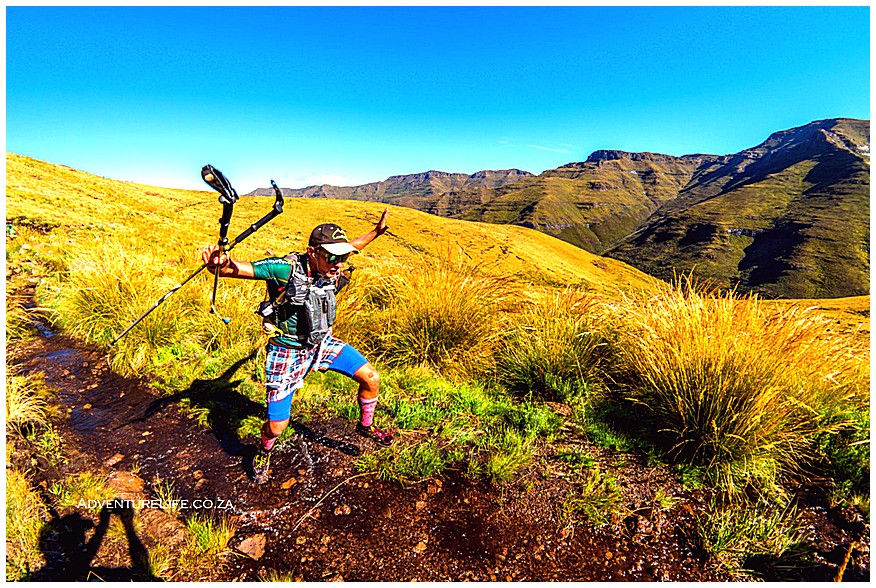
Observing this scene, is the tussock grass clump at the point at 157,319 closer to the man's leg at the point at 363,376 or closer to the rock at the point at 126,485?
the rock at the point at 126,485

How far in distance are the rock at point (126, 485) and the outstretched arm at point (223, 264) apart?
205 cm

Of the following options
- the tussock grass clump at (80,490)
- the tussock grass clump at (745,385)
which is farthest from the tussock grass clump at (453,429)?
the tussock grass clump at (80,490)

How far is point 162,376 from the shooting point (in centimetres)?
539

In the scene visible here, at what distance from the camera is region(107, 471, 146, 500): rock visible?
3375mm

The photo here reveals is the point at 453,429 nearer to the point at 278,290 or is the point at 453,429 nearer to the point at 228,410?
the point at 278,290

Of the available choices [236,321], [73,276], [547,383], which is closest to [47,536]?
[236,321]

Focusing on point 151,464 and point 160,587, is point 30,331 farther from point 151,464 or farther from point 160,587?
point 160,587

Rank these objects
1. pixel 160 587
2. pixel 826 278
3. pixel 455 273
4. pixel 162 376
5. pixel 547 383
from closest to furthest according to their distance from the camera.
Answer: pixel 160 587 < pixel 547 383 < pixel 162 376 < pixel 455 273 < pixel 826 278

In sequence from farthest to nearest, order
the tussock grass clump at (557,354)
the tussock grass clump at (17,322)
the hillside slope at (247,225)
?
the hillside slope at (247,225) → the tussock grass clump at (17,322) → the tussock grass clump at (557,354)

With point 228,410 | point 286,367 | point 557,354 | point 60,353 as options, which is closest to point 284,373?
point 286,367

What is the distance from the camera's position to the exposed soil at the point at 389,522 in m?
2.75

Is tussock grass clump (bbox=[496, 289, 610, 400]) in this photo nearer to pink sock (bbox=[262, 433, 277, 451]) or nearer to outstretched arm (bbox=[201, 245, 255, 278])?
pink sock (bbox=[262, 433, 277, 451])

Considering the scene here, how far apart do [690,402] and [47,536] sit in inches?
207

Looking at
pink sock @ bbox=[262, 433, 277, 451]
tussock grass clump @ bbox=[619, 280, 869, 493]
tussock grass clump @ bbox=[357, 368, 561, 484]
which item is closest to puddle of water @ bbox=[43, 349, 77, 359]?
pink sock @ bbox=[262, 433, 277, 451]
